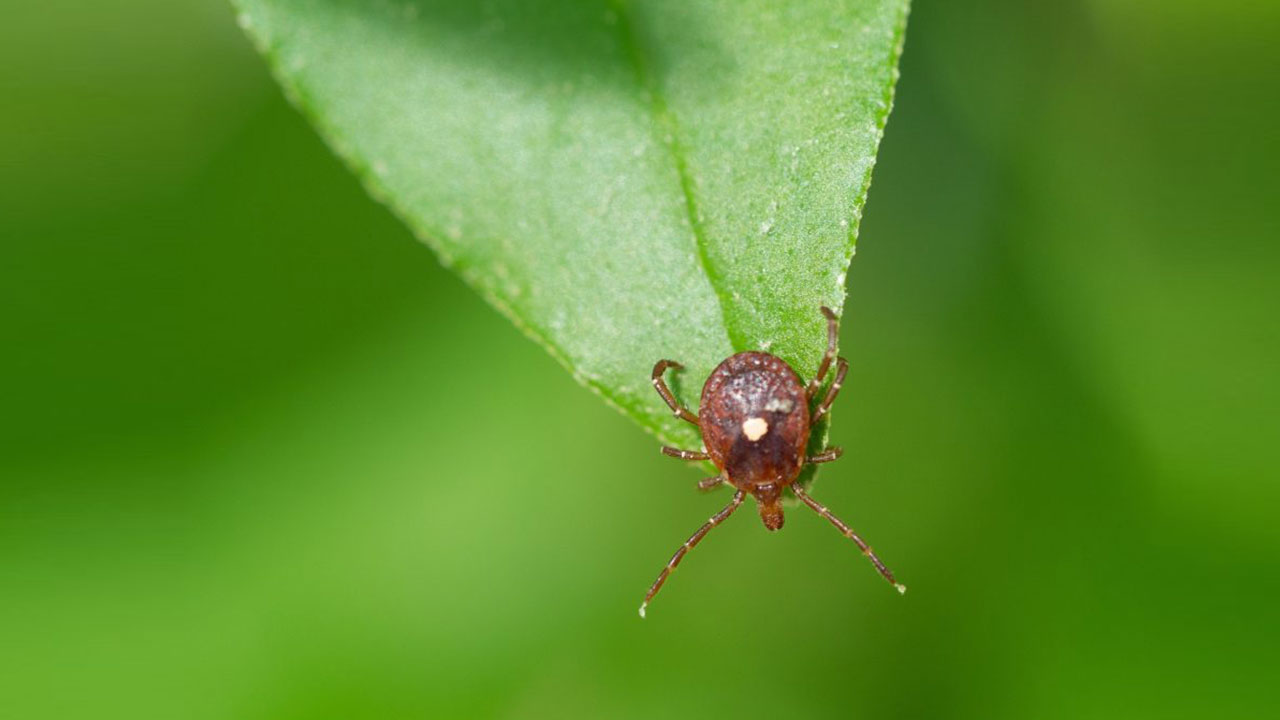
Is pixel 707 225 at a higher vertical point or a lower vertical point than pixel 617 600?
higher

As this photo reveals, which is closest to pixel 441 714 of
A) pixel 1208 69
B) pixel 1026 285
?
pixel 1026 285

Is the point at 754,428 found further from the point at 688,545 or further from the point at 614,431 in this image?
the point at 614,431

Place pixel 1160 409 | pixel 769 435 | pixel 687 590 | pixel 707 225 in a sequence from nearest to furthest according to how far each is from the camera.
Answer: pixel 707 225 < pixel 769 435 < pixel 1160 409 < pixel 687 590

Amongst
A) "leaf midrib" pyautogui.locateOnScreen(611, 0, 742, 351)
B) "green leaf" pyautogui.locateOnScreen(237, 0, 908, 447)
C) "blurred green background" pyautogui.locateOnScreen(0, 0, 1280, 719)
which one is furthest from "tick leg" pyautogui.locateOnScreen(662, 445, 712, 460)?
"leaf midrib" pyautogui.locateOnScreen(611, 0, 742, 351)

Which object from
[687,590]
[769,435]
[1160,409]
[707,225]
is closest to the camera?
[707,225]

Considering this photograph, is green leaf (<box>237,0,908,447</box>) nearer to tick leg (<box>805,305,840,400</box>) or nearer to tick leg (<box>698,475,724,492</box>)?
tick leg (<box>805,305,840,400</box>)

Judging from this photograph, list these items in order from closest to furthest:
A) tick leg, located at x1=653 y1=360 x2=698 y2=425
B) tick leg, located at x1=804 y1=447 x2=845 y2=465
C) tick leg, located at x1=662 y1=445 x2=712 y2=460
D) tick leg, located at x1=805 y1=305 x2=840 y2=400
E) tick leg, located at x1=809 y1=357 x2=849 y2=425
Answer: tick leg, located at x1=805 y1=305 x2=840 y2=400, tick leg, located at x1=653 y1=360 x2=698 y2=425, tick leg, located at x1=809 y1=357 x2=849 y2=425, tick leg, located at x1=804 y1=447 x2=845 y2=465, tick leg, located at x1=662 y1=445 x2=712 y2=460

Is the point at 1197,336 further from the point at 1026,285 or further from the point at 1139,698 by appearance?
the point at 1139,698

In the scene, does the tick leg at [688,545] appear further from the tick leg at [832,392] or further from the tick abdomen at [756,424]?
the tick leg at [832,392]
